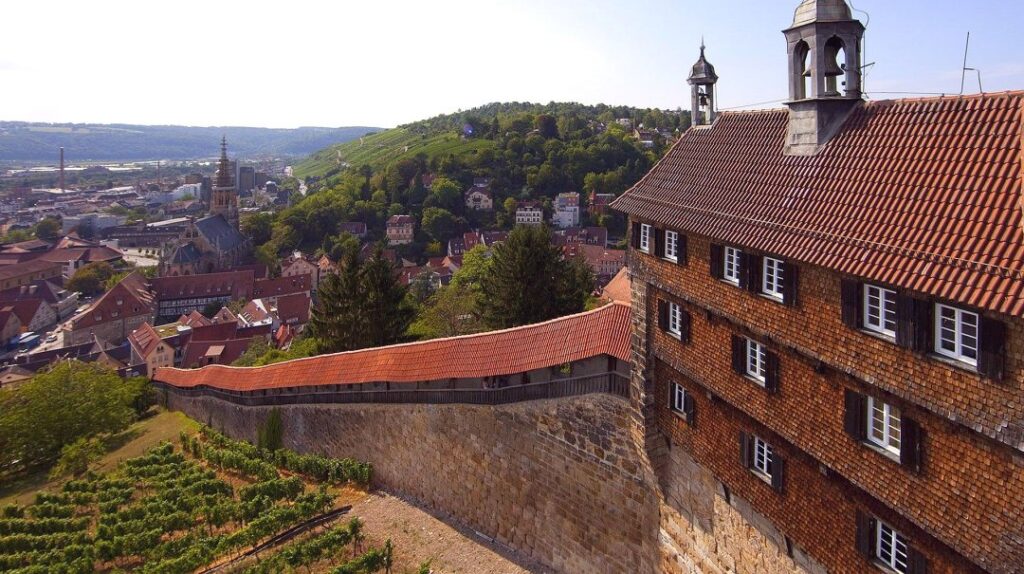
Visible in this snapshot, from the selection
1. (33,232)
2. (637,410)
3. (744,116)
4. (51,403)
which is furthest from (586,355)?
(33,232)

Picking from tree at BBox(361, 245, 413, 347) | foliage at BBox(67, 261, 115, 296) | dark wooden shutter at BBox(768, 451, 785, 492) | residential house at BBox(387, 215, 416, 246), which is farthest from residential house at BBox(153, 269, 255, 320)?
dark wooden shutter at BBox(768, 451, 785, 492)

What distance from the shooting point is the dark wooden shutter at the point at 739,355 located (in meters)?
11.2

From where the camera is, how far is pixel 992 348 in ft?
22.6

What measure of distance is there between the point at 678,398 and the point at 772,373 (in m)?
3.18

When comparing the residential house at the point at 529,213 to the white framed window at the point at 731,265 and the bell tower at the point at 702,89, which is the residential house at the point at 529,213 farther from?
the white framed window at the point at 731,265

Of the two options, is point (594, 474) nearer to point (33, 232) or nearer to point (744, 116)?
point (744, 116)

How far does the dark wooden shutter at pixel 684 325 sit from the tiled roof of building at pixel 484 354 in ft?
7.95

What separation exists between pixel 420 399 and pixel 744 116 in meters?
12.3

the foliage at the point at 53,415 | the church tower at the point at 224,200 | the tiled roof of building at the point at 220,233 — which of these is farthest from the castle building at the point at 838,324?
the church tower at the point at 224,200

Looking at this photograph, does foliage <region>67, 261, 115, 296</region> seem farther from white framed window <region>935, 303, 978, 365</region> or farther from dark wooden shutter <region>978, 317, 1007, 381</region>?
dark wooden shutter <region>978, 317, 1007, 381</region>

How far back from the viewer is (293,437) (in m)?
26.2

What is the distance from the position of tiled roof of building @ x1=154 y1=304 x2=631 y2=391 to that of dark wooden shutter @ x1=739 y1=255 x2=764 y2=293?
4.82 meters

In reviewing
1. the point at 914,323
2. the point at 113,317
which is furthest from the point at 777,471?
the point at 113,317

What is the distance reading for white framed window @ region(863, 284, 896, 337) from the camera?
8.22 metres
